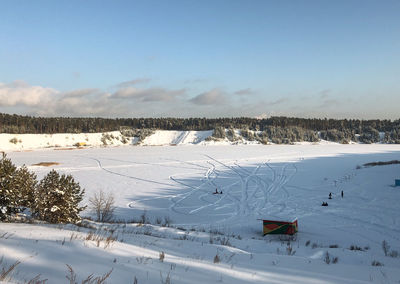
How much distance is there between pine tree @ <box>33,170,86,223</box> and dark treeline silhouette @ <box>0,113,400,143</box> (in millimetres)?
98678

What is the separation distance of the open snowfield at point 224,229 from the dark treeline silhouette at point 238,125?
227 feet

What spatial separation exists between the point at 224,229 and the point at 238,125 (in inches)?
4307

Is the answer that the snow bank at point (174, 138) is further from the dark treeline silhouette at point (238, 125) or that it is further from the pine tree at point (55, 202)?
the pine tree at point (55, 202)

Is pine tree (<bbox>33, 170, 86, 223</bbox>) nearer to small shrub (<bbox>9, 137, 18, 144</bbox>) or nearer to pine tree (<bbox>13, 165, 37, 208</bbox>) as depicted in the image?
pine tree (<bbox>13, 165, 37, 208</bbox>)

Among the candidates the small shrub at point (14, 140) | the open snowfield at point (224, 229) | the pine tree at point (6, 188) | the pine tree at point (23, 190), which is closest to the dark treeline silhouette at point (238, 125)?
the small shrub at point (14, 140)

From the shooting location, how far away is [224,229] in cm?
1627

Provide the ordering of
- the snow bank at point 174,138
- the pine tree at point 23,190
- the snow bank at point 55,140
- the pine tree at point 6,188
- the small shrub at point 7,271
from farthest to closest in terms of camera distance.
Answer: the snow bank at point 174,138 → the snow bank at point 55,140 → the pine tree at point 23,190 → the pine tree at point 6,188 → the small shrub at point 7,271

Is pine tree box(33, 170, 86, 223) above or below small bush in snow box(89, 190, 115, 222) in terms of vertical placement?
above

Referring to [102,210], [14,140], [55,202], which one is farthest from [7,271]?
[14,140]

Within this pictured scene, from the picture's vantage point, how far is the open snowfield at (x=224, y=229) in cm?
471

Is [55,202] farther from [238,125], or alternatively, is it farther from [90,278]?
[238,125]

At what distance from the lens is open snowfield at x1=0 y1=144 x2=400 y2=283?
4707 mm

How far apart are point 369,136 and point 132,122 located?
10528cm

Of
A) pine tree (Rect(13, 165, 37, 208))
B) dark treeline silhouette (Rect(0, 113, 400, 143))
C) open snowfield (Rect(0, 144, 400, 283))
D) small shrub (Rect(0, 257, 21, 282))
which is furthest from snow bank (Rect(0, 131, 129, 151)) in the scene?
small shrub (Rect(0, 257, 21, 282))
